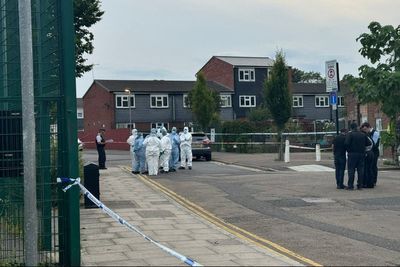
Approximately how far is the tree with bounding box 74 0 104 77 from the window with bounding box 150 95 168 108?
34681 millimetres

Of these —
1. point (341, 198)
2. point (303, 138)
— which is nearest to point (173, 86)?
point (303, 138)

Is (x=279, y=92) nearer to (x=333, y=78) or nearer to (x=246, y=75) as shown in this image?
(x=333, y=78)

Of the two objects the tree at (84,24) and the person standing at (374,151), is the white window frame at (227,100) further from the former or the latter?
the person standing at (374,151)

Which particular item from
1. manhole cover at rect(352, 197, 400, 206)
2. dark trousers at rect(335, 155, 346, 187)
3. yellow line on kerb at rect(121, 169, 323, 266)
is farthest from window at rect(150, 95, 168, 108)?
manhole cover at rect(352, 197, 400, 206)

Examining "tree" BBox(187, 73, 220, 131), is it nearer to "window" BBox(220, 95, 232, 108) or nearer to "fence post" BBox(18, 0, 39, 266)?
"window" BBox(220, 95, 232, 108)

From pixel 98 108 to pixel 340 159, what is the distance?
47.6 meters

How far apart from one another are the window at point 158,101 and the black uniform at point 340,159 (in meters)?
43.0

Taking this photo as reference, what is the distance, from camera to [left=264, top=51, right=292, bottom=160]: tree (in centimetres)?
2975

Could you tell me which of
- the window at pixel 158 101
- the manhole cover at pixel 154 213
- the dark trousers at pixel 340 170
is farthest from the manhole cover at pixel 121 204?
the window at pixel 158 101

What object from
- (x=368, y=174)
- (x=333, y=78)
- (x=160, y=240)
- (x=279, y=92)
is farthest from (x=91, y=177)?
(x=279, y=92)

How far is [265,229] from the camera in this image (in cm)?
1002

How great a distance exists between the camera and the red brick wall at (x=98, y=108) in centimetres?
5743

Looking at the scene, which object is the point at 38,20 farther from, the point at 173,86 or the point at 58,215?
the point at 173,86

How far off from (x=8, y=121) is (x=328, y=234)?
17.8ft
